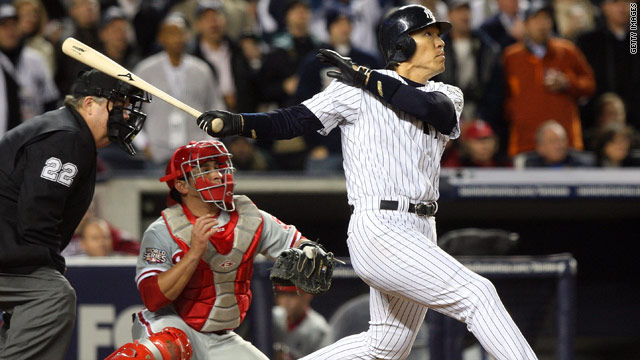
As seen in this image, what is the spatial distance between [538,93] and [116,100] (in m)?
5.18

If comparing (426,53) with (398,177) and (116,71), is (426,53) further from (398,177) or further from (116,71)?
(116,71)

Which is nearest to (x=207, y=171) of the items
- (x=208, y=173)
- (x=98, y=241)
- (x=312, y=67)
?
(x=208, y=173)

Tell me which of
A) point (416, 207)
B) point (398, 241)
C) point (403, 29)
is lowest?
point (398, 241)

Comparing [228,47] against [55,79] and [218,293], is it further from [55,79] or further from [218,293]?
[218,293]

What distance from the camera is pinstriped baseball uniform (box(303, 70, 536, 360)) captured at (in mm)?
3804

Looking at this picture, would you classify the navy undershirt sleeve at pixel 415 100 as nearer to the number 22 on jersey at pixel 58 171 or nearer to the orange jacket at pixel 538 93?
the number 22 on jersey at pixel 58 171

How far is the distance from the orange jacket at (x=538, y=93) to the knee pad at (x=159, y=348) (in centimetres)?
511

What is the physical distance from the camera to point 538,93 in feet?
28.1

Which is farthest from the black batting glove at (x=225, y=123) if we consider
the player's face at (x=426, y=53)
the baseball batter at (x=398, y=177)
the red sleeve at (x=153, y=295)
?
the player's face at (x=426, y=53)

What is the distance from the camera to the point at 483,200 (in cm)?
763

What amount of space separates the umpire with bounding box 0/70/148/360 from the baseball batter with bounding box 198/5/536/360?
0.58 m

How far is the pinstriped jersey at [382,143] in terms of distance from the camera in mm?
4047

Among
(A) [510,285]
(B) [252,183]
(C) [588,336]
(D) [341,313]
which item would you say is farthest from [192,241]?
(C) [588,336]

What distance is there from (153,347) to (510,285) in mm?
2626
